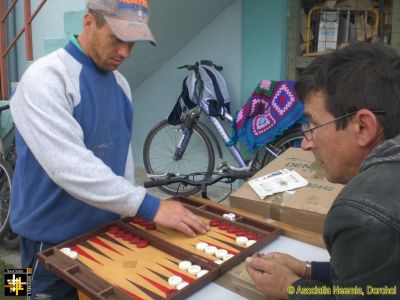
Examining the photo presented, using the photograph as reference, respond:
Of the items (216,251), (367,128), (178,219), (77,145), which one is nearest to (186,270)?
(216,251)

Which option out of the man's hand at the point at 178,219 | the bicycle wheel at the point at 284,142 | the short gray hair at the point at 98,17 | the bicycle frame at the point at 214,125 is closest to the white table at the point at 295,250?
the man's hand at the point at 178,219

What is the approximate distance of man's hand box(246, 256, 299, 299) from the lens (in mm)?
1164

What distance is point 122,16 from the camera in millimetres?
1559

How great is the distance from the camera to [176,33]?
4652mm

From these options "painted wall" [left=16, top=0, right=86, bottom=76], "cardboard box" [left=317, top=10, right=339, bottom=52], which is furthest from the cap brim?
"painted wall" [left=16, top=0, right=86, bottom=76]

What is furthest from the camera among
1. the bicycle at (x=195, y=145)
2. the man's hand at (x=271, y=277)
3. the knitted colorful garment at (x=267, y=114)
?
the bicycle at (x=195, y=145)

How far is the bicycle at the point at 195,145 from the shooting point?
167 inches

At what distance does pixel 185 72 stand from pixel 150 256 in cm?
395

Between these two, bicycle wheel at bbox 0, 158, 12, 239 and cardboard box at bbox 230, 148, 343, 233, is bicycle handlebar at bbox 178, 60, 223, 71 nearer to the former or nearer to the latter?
bicycle wheel at bbox 0, 158, 12, 239

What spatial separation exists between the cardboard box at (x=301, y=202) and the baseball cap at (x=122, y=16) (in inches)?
33.9

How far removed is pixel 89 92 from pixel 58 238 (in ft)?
1.83

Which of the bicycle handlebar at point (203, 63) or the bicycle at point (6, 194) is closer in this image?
the bicycle at point (6, 194)

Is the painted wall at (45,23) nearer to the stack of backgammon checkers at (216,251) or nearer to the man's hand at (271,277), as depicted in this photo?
the stack of backgammon checkers at (216,251)

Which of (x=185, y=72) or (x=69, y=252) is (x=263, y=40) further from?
(x=69, y=252)
